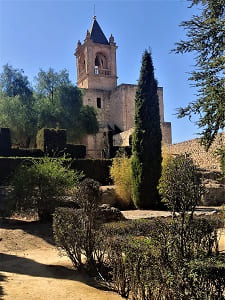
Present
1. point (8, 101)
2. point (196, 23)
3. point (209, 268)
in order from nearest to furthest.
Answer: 1. point (209, 268)
2. point (196, 23)
3. point (8, 101)

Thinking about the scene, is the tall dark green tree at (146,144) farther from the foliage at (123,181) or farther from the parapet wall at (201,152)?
the parapet wall at (201,152)

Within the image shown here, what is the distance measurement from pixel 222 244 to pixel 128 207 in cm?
805

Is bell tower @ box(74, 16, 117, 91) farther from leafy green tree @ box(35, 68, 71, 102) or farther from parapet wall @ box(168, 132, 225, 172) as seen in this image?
parapet wall @ box(168, 132, 225, 172)

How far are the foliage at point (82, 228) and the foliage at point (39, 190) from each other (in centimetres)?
430

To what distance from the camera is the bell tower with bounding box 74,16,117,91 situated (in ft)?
139

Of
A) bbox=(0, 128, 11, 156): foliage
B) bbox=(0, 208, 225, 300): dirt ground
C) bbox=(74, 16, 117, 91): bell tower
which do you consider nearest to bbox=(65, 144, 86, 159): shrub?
bbox=(0, 128, 11, 156): foliage

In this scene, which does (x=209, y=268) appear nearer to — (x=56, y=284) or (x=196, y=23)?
A: (x=56, y=284)

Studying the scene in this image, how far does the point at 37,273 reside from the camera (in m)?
5.91

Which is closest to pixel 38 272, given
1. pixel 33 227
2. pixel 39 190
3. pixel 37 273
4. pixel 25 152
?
pixel 37 273

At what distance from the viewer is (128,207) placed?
15469mm

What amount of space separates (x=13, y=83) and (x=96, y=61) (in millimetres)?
16857

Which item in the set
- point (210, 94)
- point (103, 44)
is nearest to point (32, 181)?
point (210, 94)

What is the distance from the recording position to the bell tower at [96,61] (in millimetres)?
42312

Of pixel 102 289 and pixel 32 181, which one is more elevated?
pixel 32 181
